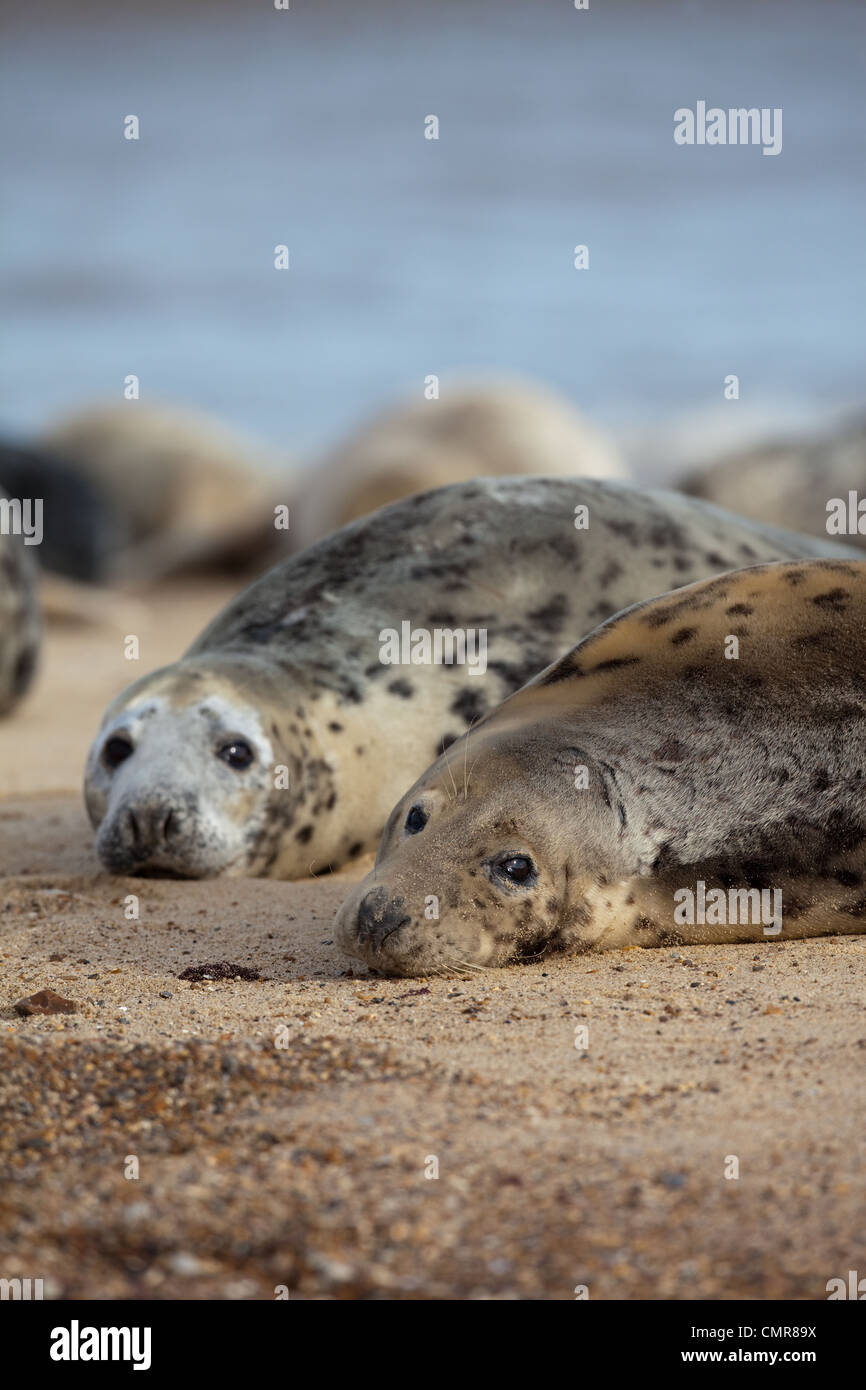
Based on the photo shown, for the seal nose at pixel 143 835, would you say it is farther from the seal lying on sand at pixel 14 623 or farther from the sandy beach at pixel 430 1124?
the seal lying on sand at pixel 14 623

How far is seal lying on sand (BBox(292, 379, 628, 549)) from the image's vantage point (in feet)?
43.4

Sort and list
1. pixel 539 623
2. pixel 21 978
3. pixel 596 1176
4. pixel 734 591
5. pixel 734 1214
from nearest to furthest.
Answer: pixel 734 1214
pixel 596 1176
pixel 21 978
pixel 734 591
pixel 539 623

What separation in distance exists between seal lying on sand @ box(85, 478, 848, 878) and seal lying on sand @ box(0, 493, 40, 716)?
9.48ft

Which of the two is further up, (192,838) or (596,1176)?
(192,838)

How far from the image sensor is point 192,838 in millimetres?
4336

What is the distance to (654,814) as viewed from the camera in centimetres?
332

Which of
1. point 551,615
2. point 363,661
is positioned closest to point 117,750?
point 363,661

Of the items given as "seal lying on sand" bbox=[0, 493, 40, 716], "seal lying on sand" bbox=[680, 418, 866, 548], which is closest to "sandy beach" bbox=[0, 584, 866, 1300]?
"seal lying on sand" bbox=[0, 493, 40, 716]

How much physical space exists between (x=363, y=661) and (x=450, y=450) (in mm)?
9490

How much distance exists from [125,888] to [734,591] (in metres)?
1.67

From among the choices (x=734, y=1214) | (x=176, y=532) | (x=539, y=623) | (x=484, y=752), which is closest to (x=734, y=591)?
(x=484, y=752)

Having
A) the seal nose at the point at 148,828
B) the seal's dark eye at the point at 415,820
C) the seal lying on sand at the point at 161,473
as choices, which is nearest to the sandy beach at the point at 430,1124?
the seal's dark eye at the point at 415,820
